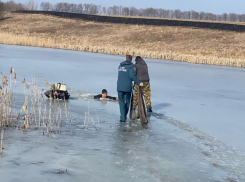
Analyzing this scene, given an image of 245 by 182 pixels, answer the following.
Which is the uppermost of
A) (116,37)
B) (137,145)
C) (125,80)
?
(125,80)

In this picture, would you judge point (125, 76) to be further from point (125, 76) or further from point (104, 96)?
point (104, 96)

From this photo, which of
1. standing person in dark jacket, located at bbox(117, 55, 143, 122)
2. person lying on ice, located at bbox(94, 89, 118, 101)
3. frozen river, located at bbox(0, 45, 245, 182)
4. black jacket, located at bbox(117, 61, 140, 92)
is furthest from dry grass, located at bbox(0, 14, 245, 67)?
black jacket, located at bbox(117, 61, 140, 92)

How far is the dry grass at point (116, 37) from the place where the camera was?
41.6 m

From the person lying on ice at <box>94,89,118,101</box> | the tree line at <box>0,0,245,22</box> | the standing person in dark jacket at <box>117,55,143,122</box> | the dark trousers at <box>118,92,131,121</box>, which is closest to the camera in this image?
the standing person in dark jacket at <box>117,55,143,122</box>

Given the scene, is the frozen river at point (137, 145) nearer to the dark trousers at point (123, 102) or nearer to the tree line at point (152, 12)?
the dark trousers at point (123, 102)

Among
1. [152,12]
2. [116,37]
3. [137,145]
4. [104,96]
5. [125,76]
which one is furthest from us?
[152,12]

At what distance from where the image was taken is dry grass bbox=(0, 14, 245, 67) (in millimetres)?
41591

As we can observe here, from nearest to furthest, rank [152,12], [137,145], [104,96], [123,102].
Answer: [137,145] < [123,102] < [104,96] < [152,12]

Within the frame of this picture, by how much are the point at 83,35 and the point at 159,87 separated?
4378 centimetres

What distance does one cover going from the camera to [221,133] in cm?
1063

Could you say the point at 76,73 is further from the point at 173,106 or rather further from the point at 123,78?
the point at 123,78

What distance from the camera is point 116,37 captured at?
59.0 m

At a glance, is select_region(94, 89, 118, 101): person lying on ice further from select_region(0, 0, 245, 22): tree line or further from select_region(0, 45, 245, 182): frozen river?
select_region(0, 0, 245, 22): tree line

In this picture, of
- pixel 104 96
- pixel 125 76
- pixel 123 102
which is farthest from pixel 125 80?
pixel 104 96
